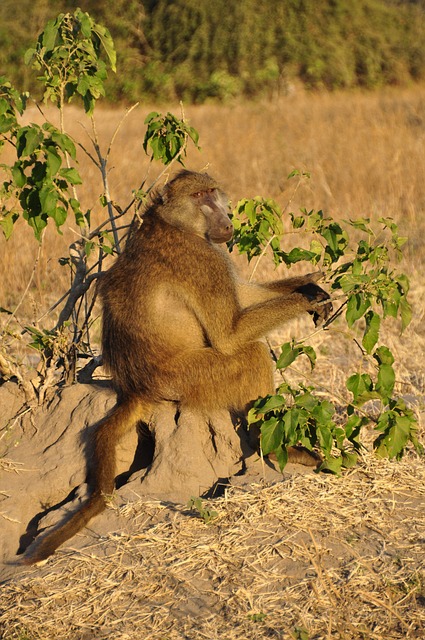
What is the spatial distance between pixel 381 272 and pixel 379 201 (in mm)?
7250

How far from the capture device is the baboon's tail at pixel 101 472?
11.9ft

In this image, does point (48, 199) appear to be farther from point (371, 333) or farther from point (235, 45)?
point (235, 45)

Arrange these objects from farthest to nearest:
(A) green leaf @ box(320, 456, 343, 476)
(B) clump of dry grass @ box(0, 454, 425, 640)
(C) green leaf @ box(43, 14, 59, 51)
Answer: (C) green leaf @ box(43, 14, 59, 51) < (A) green leaf @ box(320, 456, 343, 476) < (B) clump of dry grass @ box(0, 454, 425, 640)

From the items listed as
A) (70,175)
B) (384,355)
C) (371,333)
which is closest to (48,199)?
(70,175)

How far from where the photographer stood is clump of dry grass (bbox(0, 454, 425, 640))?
312cm

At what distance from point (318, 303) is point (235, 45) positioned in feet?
68.1

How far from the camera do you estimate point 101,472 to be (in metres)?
3.99

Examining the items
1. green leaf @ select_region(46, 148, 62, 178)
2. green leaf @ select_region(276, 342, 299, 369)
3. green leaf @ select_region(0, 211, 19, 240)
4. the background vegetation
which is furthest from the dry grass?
green leaf @ select_region(276, 342, 299, 369)

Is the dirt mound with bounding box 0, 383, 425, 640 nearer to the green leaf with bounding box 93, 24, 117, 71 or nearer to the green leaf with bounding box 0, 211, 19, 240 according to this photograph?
the green leaf with bounding box 0, 211, 19, 240

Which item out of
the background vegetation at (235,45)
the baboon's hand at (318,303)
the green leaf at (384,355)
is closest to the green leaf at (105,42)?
the baboon's hand at (318,303)

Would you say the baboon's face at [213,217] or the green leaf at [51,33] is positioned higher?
the green leaf at [51,33]

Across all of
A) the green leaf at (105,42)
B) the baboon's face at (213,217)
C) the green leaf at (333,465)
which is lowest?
the green leaf at (333,465)

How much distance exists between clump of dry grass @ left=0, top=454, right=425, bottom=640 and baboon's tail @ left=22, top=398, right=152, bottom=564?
8 cm

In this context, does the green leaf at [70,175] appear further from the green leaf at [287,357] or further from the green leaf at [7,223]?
the green leaf at [287,357]
